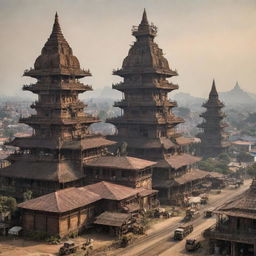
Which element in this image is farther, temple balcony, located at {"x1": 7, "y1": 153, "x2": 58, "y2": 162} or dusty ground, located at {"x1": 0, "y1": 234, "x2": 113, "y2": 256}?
temple balcony, located at {"x1": 7, "y1": 153, "x2": 58, "y2": 162}

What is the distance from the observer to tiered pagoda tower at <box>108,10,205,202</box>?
75625mm

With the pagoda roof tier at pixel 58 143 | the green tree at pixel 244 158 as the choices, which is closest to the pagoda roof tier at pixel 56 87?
the pagoda roof tier at pixel 58 143

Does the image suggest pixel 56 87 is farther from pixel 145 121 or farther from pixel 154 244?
pixel 154 244

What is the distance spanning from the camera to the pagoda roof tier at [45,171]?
197 feet

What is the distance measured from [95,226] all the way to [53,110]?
2088 cm

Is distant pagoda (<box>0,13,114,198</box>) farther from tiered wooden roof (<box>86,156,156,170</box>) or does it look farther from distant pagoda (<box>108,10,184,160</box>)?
distant pagoda (<box>108,10,184,160</box>)

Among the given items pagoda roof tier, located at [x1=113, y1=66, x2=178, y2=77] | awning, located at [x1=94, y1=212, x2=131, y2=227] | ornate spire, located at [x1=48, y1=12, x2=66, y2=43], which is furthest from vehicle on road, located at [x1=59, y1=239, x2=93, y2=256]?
pagoda roof tier, located at [x1=113, y1=66, x2=178, y2=77]

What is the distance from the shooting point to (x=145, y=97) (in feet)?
266

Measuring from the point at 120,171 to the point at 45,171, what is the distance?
1018cm

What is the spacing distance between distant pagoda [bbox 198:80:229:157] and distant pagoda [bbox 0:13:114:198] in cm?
5123

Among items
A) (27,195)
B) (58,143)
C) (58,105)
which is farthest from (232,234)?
(58,105)

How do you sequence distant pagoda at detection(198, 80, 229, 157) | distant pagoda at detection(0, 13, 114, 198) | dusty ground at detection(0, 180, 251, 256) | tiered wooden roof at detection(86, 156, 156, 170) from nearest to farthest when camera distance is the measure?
dusty ground at detection(0, 180, 251, 256), distant pagoda at detection(0, 13, 114, 198), tiered wooden roof at detection(86, 156, 156, 170), distant pagoda at detection(198, 80, 229, 157)

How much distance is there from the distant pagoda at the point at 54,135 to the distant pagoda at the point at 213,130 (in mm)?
51226

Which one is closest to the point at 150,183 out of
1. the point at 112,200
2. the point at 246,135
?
the point at 112,200
